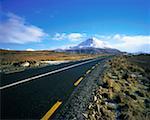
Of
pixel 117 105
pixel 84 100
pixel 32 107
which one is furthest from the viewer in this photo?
pixel 117 105

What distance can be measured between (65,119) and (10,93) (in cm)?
339

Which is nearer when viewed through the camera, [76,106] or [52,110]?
[52,110]

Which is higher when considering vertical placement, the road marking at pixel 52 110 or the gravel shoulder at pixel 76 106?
the road marking at pixel 52 110

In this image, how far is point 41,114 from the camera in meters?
6.07

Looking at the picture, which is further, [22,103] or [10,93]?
[10,93]

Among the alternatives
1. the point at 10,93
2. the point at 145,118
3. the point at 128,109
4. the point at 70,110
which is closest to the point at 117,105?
the point at 128,109

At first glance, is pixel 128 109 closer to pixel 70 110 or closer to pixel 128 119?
pixel 128 119

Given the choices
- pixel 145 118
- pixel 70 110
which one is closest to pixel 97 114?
pixel 70 110

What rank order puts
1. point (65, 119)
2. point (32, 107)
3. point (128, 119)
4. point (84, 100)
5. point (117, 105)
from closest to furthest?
point (65, 119) → point (32, 107) → point (128, 119) → point (84, 100) → point (117, 105)

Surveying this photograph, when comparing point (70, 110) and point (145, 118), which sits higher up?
point (70, 110)

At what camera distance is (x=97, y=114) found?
22.3 feet

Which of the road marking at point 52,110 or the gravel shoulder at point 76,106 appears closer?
the road marking at point 52,110

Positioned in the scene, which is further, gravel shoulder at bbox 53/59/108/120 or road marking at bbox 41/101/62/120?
gravel shoulder at bbox 53/59/108/120

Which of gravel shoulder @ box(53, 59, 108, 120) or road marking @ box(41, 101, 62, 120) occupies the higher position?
road marking @ box(41, 101, 62, 120)
